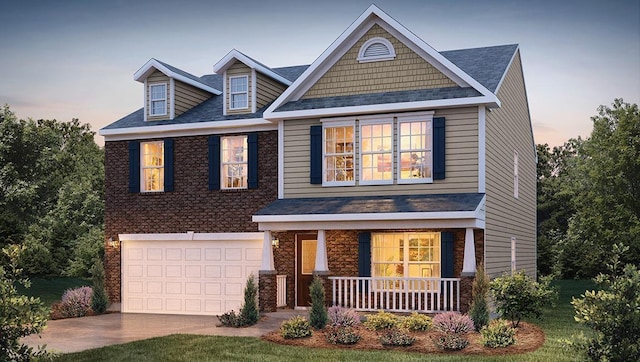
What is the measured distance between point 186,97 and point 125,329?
8614mm

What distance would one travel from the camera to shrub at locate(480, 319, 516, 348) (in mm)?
15125

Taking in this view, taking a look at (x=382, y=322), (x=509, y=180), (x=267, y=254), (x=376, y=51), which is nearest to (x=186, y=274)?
(x=267, y=254)

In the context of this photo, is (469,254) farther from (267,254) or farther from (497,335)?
(267,254)

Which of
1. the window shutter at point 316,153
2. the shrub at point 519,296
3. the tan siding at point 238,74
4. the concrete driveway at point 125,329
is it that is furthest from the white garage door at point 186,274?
the shrub at point 519,296

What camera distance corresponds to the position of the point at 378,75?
20672 millimetres

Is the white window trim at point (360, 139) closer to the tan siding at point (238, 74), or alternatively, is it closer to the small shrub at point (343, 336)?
the tan siding at point (238, 74)

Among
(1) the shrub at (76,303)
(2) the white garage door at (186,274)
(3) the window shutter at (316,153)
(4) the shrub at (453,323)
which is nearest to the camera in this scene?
(4) the shrub at (453,323)

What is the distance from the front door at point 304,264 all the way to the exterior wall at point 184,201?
4.69 feet

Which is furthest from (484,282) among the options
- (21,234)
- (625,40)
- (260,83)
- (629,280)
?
(21,234)

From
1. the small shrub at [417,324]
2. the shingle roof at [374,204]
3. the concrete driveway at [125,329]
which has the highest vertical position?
the shingle roof at [374,204]

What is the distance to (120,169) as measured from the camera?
23.9m

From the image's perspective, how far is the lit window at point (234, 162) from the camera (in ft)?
73.5

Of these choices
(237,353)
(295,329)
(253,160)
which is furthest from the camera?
(253,160)

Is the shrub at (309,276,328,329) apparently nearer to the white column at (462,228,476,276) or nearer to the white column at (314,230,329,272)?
the white column at (314,230,329,272)
